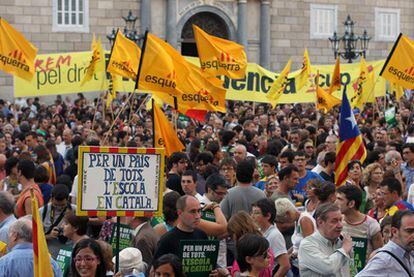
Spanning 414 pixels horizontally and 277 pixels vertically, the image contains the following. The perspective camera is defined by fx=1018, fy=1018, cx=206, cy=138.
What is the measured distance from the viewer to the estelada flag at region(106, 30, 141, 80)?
18938 mm

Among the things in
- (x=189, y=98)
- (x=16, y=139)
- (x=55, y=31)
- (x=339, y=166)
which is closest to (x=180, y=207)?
(x=339, y=166)

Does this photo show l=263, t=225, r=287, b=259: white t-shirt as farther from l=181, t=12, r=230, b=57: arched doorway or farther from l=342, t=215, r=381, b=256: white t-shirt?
l=181, t=12, r=230, b=57: arched doorway

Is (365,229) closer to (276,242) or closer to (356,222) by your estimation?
(356,222)

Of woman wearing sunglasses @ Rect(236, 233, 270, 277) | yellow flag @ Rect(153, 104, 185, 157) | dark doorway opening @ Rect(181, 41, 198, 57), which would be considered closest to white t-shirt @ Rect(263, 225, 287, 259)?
woman wearing sunglasses @ Rect(236, 233, 270, 277)

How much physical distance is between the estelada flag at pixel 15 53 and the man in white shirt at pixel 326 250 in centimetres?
1164

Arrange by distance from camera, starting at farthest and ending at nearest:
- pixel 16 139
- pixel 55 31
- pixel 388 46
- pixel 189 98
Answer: pixel 388 46 < pixel 55 31 < pixel 16 139 < pixel 189 98

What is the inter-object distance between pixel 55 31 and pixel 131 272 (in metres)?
28.0

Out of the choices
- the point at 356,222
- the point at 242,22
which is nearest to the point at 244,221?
the point at 356,222

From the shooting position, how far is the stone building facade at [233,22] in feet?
115

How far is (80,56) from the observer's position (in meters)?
23.9

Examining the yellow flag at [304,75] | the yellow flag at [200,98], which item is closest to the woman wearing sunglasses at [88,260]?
the yellow flag at [200,98]

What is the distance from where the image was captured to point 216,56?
18484 millimetres

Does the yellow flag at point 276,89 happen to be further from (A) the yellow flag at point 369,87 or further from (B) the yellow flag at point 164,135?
(B) the yellow flag at point 164,135

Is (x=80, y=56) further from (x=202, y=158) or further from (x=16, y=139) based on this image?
(x=202, y=158)
